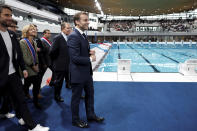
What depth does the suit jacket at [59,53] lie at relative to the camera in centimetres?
255

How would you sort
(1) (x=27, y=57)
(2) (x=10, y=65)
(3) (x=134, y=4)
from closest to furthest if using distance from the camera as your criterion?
(2) (x=10, y=65)
(1) (x=27, y=57)
(3) (x=134, y=4)

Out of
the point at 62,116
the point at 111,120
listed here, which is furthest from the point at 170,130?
the point at 62,116

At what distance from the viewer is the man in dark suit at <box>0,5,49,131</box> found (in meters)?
1.52

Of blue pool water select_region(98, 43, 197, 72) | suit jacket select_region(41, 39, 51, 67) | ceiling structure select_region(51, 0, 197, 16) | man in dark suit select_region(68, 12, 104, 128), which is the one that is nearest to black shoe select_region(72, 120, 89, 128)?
man in dark suit select_region(68, 12, 104, 128)

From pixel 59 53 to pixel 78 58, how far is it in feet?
3.38

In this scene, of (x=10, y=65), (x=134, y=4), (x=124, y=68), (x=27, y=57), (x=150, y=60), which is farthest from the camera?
(x=134, y=4)

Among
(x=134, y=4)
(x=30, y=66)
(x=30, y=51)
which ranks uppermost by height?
(x=134, y=4)

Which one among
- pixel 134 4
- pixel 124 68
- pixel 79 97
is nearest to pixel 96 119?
pixel 79 97

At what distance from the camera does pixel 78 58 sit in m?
1.74

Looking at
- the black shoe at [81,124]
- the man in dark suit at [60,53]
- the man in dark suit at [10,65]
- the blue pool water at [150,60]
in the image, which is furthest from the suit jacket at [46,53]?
the blue pool water at [150,60]

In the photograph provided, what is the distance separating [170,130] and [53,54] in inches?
91.5

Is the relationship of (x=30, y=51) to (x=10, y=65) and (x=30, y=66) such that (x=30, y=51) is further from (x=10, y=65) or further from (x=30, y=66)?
(x=10, y=65)

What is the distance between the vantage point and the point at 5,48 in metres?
1.56

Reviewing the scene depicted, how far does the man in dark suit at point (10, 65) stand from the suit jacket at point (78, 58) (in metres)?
0.67
